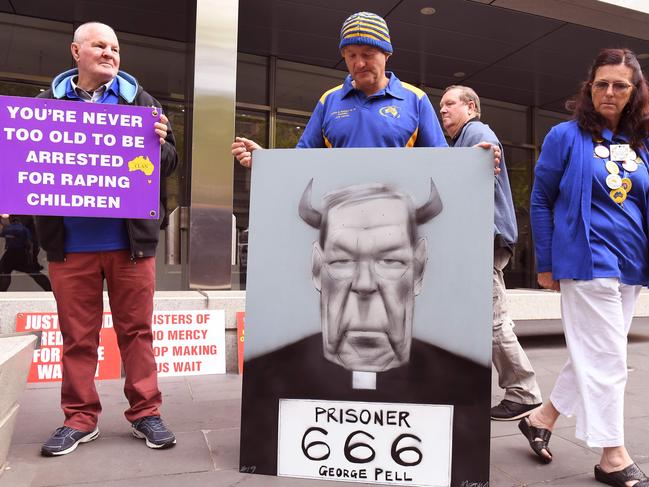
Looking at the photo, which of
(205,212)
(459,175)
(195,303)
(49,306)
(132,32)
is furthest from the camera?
(132,32)

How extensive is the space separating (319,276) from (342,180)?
0.43 metres

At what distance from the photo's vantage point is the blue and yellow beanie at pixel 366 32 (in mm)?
2455

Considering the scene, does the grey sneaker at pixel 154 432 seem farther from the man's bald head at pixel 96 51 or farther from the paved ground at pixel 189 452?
the man's bald head at pixel 96 51

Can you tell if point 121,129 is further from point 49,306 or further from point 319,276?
point 49,306

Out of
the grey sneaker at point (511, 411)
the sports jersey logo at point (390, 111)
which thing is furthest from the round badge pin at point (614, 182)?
the grey sneaker at point (511, 411)

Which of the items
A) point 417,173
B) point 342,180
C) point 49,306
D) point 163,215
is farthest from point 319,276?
point 49,306

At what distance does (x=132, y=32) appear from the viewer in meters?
8.48

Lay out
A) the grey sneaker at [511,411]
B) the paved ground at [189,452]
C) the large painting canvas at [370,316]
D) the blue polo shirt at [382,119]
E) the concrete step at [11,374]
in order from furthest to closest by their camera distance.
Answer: the grey sneaker at [511,411]
the blue polo shirt at [382,119]
the paved ground at [189,452]
the large painting canvas at [370,316]
the concrete step at [11,374]

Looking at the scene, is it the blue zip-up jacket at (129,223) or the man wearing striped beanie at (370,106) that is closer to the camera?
the man wearing striped beanie at (370,106)

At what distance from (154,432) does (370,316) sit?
130 cm

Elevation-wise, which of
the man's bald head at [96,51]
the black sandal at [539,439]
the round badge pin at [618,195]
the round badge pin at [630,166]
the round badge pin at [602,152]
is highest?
the man's bald head at [96,51]

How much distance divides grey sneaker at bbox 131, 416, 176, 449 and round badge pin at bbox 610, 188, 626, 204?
239 centimetres

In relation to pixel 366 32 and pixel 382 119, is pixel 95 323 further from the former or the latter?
pixel 366 32

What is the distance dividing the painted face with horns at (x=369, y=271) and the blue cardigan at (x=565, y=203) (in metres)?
0.63
